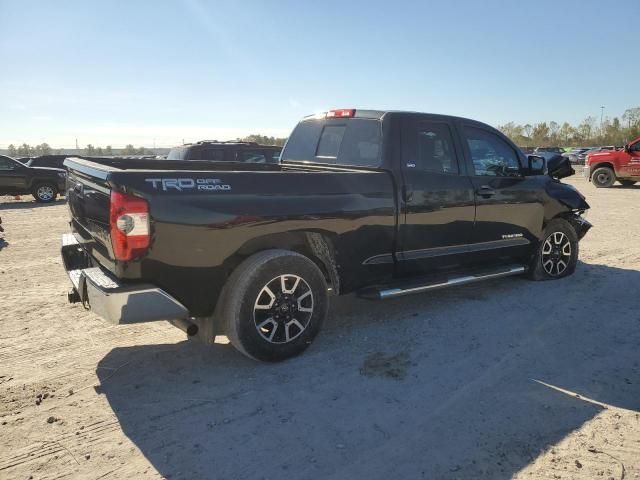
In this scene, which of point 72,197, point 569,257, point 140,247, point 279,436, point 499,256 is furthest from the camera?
point 569,257

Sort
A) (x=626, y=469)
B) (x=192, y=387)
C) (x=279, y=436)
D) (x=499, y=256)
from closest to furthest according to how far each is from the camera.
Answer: (x=626, y=469) → (x=279, y=436) → (x=192, y=387) → (x=499, y=256)

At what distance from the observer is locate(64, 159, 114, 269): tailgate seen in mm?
3316

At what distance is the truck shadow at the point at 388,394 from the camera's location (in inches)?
107

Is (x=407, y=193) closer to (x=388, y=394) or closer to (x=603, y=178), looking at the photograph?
(x=388, y=394)

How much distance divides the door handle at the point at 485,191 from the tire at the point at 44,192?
52.9 ft

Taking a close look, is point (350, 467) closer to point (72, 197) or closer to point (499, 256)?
point (72, 197)

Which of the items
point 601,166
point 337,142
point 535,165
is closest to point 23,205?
point 337,142

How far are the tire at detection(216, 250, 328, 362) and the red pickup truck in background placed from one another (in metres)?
20.1

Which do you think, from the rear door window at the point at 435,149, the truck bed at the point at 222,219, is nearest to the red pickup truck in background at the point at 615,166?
the rear door window at the point at 435,149

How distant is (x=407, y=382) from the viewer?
359cm

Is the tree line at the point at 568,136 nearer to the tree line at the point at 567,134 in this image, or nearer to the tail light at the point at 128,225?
the tree line at the point at 567,134

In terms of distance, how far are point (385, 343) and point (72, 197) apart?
9.82ft

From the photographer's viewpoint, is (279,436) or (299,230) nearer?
(279,436)

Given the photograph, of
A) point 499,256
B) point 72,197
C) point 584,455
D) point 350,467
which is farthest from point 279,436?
point 499,256
